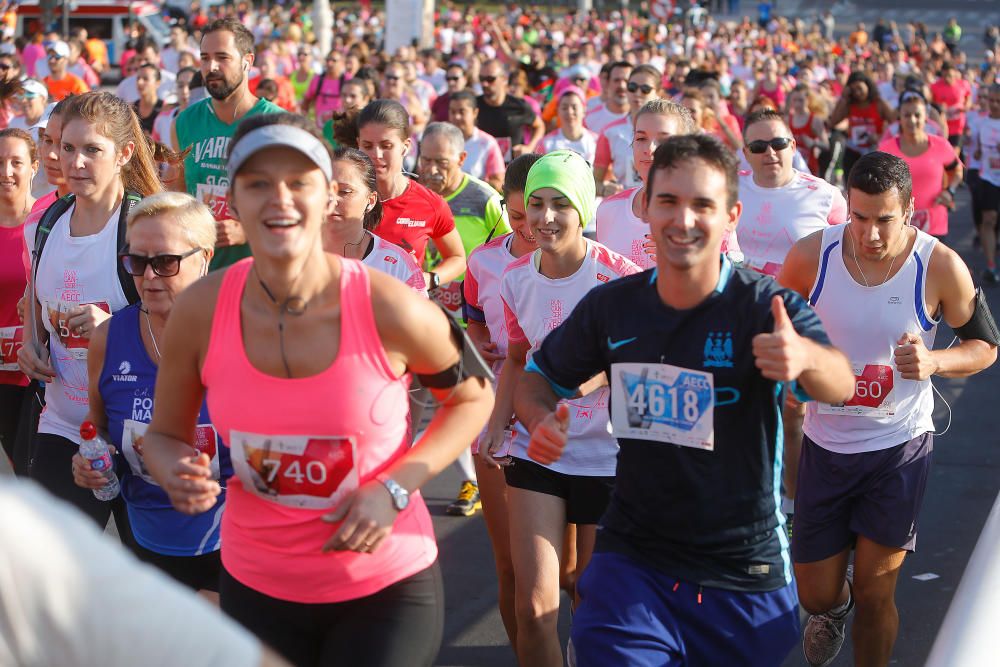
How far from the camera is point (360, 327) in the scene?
9.19ft

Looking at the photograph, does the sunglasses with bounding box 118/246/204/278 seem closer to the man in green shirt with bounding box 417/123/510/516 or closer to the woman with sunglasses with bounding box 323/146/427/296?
the woman with sunglasses with bounding box 323/146/427/296

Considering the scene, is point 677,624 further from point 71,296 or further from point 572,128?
point 572,128

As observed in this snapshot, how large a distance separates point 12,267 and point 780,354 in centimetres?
367

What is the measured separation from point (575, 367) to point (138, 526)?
59.2 inches

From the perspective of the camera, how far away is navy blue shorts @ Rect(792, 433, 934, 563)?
4.49 m

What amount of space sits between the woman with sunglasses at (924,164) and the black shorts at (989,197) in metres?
2.42

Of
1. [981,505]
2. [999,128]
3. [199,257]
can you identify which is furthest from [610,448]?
[999,128]

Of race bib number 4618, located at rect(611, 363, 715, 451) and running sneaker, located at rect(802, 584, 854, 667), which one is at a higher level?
race bib number 4618, located at rect(611, 363, 715, 451)

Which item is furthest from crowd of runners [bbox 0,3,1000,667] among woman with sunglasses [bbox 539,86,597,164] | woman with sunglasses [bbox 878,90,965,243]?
woman with sunglasses [bbox 878,90,965,243]

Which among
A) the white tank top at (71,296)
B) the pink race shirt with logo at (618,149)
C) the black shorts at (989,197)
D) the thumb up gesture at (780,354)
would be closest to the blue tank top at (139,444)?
the white tank top at (71,296)

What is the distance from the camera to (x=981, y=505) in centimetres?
679

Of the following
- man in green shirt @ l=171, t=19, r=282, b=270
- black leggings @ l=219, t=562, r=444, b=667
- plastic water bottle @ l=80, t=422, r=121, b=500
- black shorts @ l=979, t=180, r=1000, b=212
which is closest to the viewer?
black leggings @ l=219, t=562, r=444, b=667

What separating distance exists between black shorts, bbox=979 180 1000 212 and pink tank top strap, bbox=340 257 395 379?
11.5 meters

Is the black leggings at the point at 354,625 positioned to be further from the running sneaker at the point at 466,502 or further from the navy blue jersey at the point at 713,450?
the running sneaker at the point at 466,502
